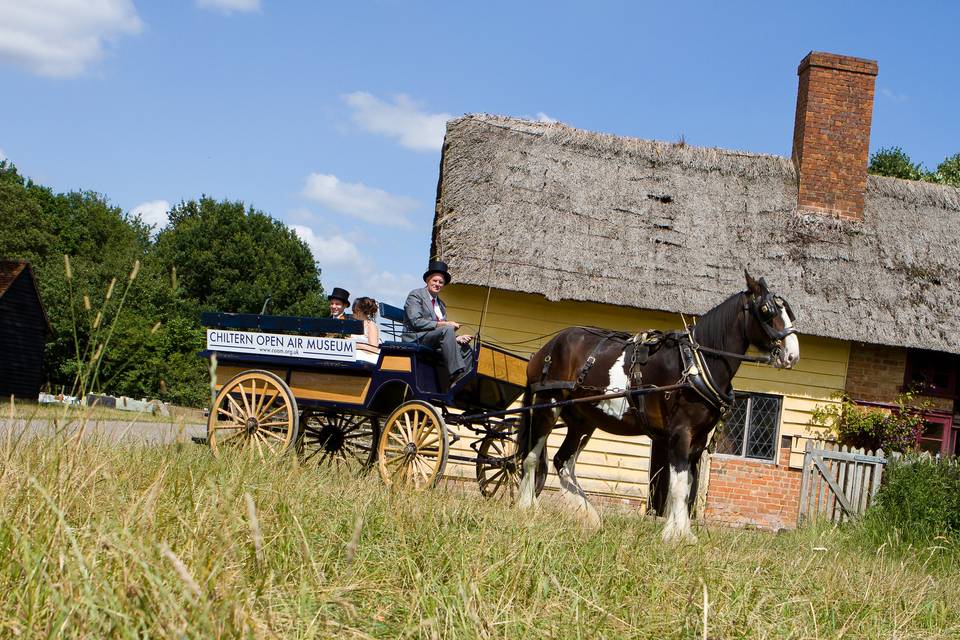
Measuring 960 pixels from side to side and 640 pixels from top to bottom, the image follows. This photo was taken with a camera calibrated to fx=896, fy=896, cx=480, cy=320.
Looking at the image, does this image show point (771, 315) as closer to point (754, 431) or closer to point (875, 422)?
point (754, 431)

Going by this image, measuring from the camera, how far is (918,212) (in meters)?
13.6

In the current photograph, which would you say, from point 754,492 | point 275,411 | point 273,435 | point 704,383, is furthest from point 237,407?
point 754,492

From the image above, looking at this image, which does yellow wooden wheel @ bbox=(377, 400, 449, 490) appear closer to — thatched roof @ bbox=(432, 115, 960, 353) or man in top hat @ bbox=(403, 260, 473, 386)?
man in top hat @ bbox=(403, 260, 473, 386)

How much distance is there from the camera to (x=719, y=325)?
6625mm

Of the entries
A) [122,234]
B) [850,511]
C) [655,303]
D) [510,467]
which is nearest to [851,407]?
[850,511]

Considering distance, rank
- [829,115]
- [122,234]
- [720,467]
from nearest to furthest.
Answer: [720,467], [829,115], [122,234]

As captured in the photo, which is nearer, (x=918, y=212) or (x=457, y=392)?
(x=457, y=392)

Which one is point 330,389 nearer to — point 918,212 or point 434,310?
point 434,310

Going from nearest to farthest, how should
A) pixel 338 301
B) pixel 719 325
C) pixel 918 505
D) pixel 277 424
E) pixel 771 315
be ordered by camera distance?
1. pixel 771 315
2. pixel 719 325
3. pixel 277 424
4. pixel 918 505
5. pixel 338 301

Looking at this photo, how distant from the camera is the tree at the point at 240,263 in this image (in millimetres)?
41438

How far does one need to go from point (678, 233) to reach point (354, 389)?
6.26m

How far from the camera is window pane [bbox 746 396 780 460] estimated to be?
11984 millimetres

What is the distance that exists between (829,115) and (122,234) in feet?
145

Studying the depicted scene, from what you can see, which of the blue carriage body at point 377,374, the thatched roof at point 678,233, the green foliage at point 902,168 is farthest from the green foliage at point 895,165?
the blue carriage body at point 377,374
